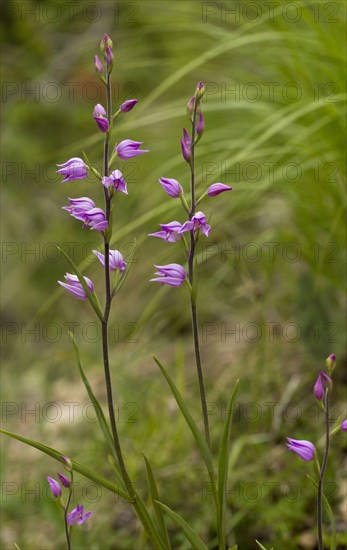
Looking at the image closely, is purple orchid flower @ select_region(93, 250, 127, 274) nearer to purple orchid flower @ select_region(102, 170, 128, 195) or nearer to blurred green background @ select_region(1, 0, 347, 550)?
purple orchid flower @ select_region(102, 170, 128, 195)

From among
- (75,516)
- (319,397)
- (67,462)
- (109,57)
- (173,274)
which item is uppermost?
(109,57)

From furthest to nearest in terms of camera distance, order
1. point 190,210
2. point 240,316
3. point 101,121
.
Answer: point 240,316
point 190,210
point 101,121

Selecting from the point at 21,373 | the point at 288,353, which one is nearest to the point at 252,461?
the point at 288,353

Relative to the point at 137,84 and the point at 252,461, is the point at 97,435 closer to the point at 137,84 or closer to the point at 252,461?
the point at 252,461

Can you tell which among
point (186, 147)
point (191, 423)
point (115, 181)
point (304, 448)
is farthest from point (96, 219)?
point (304, 448)

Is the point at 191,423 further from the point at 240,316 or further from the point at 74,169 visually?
the point at 240,316

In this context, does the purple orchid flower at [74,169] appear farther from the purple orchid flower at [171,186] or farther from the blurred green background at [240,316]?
the blurred green background at [240,316]

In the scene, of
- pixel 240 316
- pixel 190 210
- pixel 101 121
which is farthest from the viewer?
pixel 240 316

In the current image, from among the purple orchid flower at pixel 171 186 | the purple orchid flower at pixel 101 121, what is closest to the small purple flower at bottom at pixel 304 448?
the purple orchid flower at pixel 171 186

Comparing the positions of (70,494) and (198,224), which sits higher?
(198,224)
